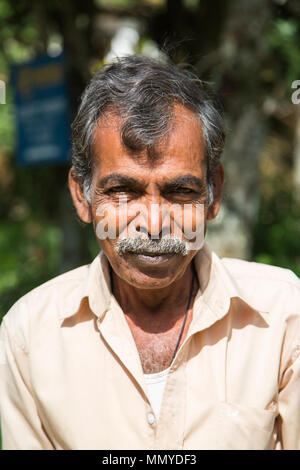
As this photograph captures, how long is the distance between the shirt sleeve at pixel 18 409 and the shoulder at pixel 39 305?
0.16 ft

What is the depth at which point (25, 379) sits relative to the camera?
2004 mm

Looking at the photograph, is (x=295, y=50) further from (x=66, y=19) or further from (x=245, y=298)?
(x=245, y=298)

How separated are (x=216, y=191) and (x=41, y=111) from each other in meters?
2.96

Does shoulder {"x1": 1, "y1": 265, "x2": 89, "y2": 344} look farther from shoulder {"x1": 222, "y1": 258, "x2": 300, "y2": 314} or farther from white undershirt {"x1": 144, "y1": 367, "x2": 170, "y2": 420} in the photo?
shoulder {"x1": 222, "y1": 258, "x2": 300, "y2": 314}

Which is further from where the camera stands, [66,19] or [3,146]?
[3,146]

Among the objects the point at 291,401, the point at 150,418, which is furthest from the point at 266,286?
the point at 150,418

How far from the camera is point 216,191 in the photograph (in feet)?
7.23

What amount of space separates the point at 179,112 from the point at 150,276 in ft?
2.01

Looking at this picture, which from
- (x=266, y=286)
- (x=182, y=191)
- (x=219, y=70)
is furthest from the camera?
(x=219, y=70)

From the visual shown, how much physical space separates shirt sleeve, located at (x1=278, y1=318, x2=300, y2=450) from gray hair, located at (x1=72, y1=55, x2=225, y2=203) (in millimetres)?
679

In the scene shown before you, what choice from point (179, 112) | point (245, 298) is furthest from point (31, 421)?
point (179, 112)

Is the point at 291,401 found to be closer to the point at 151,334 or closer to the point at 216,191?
the point at 151,334

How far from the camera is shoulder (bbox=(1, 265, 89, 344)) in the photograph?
205 centimetres
